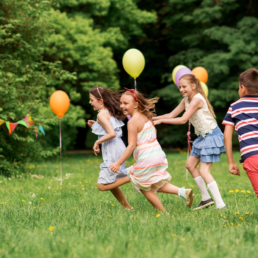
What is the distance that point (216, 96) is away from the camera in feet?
53.8

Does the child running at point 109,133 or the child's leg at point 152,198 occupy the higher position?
the child running at point 109,133

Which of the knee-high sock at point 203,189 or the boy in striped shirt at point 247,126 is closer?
the boy in striped shirt at point 247,126

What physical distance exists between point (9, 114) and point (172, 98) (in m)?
10.5

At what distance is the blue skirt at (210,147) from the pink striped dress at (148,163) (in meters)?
0.70

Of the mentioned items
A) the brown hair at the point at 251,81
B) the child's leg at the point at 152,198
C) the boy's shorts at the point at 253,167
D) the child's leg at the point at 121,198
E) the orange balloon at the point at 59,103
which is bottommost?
the child's leg at the point at 121,198

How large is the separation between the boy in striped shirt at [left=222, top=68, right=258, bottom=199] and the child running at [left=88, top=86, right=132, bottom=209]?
4.94 feet

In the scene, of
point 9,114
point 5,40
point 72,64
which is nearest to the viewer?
point 9,114

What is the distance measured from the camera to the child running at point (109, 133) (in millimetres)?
4898

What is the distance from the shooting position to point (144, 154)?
14.7 feet

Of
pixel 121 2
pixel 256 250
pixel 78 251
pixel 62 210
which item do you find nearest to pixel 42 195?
pixel 62 210

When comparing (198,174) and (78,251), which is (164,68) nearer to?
(198,174)

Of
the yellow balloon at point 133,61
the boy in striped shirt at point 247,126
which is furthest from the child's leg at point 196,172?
the yellow balloon at point 133,61

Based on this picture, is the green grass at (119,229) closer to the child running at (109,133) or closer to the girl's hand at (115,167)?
the child running at (109,133)

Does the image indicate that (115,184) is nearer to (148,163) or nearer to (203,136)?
(148,163)
